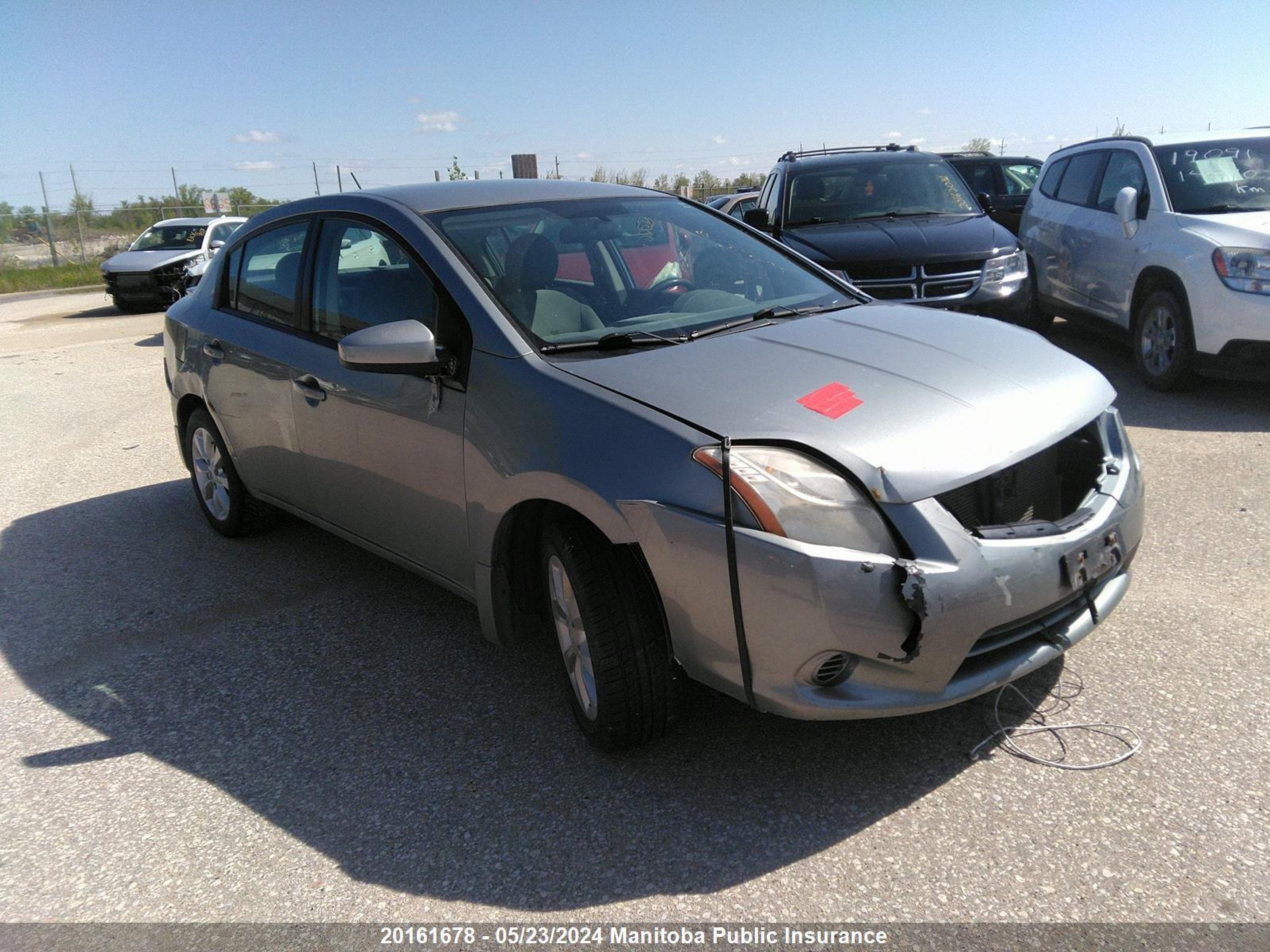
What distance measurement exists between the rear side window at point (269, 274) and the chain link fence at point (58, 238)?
31.0 metres

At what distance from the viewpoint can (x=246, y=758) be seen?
11.0 feet

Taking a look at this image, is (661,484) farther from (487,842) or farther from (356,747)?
(356,747)

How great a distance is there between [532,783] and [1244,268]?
5962mm

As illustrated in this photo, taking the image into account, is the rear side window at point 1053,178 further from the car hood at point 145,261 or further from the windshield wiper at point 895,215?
the car hood at point 145,261

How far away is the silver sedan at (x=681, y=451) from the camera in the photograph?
2.61 metres

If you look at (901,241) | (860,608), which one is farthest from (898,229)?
(860,608)

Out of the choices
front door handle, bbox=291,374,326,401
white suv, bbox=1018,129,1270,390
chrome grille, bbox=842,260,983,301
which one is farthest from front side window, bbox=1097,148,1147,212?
front door handle, bbox=291,374,326,401

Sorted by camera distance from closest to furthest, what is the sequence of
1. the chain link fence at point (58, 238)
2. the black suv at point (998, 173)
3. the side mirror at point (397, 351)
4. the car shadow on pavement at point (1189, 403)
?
the side mirror at point (397, 351) → the car shadow on pavement at point (1189, 403) → the black suv at point (998, 173) → the chain link fence at point (58, 238)

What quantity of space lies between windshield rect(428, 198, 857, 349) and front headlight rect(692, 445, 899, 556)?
2.83 ft

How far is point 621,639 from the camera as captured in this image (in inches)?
115

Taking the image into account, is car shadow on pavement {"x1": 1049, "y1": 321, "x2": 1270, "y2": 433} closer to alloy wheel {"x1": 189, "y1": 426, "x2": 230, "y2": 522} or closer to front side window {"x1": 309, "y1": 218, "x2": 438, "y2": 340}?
front side window {"x1": 309, "y1": 218, "x2": 438, "y2": 340}

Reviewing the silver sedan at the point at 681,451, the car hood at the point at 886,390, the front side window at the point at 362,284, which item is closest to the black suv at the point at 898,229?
the silver sedan at the point at 681,451

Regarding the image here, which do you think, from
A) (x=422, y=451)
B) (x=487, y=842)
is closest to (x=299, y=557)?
(x=422, y=451)

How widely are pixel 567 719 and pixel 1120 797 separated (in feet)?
5.47
